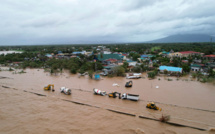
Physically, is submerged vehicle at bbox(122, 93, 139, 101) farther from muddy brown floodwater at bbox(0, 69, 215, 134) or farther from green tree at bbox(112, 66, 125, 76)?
green tree at bbox(112, 66, 125, 76)

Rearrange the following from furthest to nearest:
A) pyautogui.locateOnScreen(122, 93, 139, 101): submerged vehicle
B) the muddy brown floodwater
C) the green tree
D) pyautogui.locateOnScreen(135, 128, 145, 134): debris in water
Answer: the green tree < pyautogui.locateOnScreen(122, 93, 139, 101): submerged vehicle < the muddy brown floodwater < pyautogui.locateOnScreen(135, 128, 145, 134): debris in water

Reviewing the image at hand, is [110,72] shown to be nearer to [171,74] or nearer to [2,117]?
[171,74]

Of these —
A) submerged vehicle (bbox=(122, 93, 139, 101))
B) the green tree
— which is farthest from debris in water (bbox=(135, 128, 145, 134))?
the green tree

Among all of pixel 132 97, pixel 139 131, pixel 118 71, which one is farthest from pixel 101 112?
pixel 118 71

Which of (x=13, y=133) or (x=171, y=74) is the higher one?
(x=171, y=74)

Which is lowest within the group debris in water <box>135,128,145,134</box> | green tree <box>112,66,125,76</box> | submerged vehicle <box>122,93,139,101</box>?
debris in water <box>135,128,145,134</box>

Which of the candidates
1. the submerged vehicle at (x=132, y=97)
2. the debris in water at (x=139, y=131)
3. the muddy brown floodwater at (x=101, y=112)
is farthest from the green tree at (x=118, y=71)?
the debris in water at (x=139, y=131)

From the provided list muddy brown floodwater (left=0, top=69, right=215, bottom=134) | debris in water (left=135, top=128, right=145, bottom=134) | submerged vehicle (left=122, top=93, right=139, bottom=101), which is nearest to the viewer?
debris in water (left=135, top=128, right=145, bottom=134)

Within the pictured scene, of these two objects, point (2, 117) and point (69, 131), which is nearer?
point (69, 131)

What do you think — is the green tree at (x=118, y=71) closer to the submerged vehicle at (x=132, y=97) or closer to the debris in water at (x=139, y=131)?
the submerged vehicle at (x=132, y=97)

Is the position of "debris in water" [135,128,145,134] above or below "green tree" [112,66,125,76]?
below

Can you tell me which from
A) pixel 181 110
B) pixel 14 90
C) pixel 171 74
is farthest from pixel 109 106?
pixel 171 74
